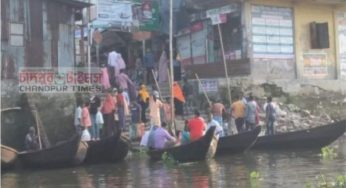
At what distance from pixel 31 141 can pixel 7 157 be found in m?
2.32

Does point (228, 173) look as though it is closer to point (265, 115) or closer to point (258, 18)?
point (265, 115)

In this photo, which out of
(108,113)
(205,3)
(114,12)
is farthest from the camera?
(114,12)

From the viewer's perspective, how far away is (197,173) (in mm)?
13625

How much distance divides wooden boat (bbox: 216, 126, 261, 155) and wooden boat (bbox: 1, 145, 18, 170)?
531 cm

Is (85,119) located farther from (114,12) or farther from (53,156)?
(114,12)

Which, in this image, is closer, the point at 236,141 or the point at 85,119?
the point at 236,141

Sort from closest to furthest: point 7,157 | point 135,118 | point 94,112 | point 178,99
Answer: point 7,157 < point 94,112 < point 135,118 < point 178,99

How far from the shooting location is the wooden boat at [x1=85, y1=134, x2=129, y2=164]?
624 inches

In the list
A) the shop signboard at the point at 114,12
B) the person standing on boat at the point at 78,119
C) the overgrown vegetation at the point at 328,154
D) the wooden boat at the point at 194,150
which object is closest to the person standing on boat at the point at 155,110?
the person standing on boat at the point at 78,119

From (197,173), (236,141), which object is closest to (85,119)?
(236,141)

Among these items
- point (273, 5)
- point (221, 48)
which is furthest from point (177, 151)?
point (273, 5)

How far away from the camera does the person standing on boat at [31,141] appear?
17312 mm

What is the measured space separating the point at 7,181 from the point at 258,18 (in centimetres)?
1252

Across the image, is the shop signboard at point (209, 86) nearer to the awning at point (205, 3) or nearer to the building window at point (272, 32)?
the building window at point (272, 32)
